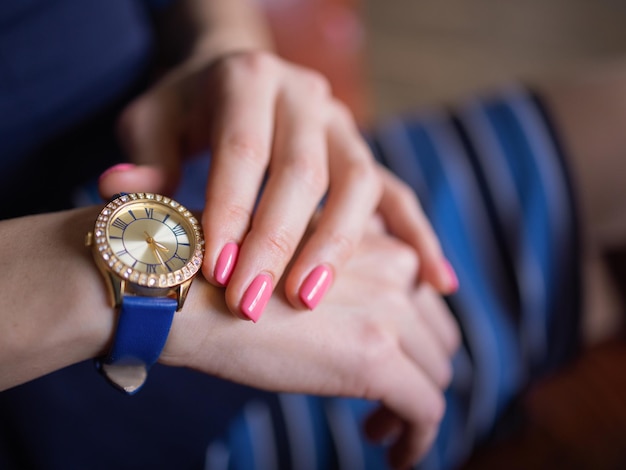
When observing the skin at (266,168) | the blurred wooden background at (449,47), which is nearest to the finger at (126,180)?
the skin at (266,168)

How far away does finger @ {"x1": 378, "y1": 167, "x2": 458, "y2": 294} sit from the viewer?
2.65ft

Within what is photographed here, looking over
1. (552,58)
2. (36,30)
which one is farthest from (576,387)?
(552,58)

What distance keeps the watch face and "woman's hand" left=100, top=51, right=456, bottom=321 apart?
0.02 m

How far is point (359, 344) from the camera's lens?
678 mm

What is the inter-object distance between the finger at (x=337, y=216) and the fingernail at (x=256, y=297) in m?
0.05

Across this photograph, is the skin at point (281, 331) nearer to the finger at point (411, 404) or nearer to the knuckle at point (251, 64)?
the finger at point (411, 404)

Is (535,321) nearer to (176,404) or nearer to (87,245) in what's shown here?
(176,404)

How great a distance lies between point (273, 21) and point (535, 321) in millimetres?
948

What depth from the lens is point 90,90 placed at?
90cm

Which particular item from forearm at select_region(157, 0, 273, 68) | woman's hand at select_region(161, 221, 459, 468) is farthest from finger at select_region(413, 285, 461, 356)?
forearm at select_region(157, 0, 273, 68)

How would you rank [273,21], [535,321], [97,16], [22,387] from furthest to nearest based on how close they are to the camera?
1. [273,21]
2. [535,321]
3. [97,16]
4. [22,387]

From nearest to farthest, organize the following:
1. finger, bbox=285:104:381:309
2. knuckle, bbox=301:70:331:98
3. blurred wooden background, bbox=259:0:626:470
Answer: finger, bbox=285:104:381:309 → knuckle, bbox=301:70:331:98 → blurred wooden background, bbox=259:0:626:470

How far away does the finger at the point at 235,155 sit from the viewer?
1.98ft

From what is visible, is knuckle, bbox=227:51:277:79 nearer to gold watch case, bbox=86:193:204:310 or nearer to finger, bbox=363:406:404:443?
gold watch case, bbox=86:193:204:310
